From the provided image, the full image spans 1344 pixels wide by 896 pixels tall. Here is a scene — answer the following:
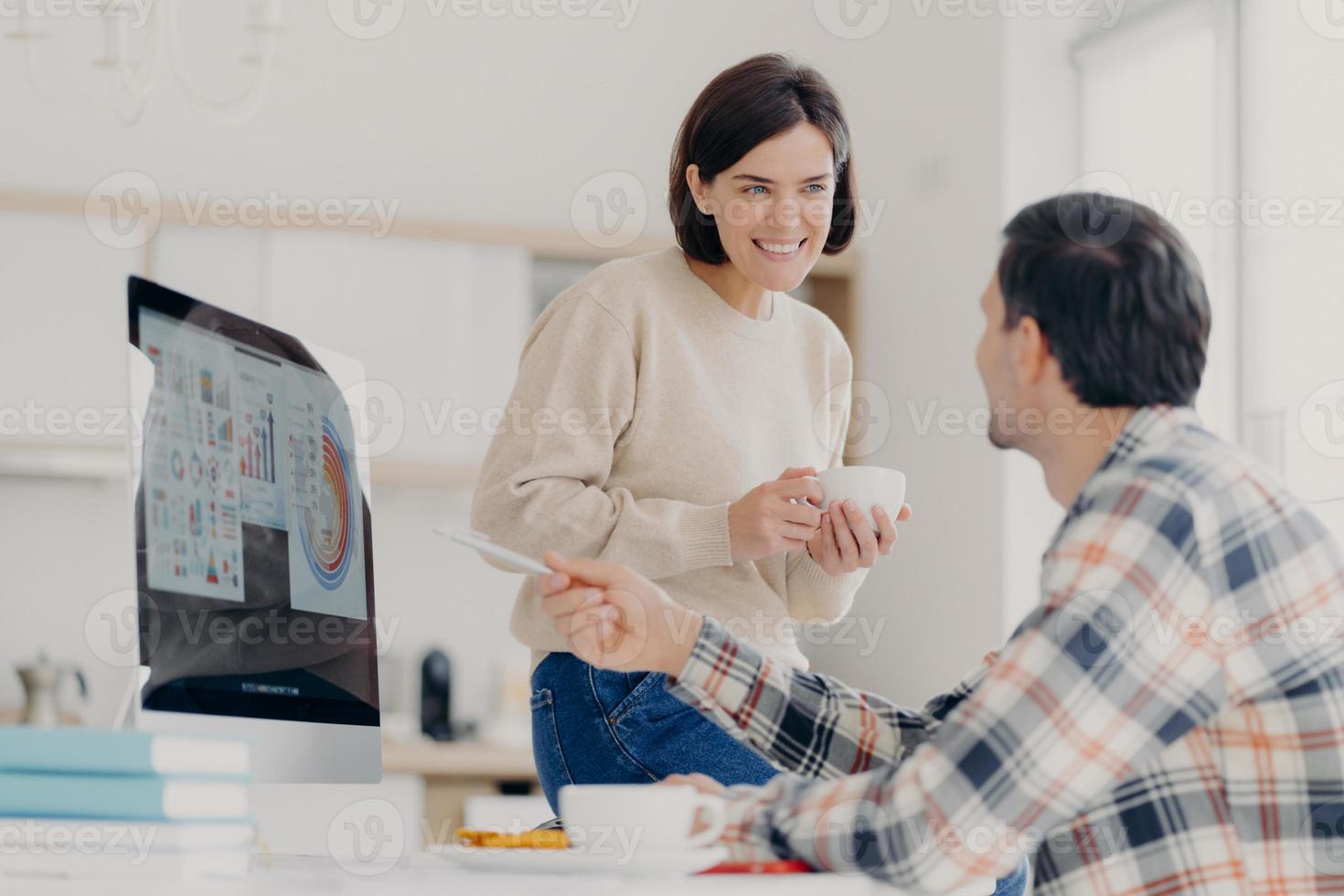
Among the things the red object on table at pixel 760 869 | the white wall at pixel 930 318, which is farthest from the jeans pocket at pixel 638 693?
the white wall at pixel 930 318

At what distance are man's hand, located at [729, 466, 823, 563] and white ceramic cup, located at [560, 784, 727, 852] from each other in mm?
576

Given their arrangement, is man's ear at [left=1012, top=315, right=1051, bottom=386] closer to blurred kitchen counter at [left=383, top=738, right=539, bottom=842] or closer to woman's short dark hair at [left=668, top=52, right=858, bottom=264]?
woman's short dark hair at [left=668, top=52, right=858, bottom=264]

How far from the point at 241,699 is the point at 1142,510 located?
0.71 meters

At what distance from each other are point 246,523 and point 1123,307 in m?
0.70

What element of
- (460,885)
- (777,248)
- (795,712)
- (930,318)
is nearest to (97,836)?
(460,885)

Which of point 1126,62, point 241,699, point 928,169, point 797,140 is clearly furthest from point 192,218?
point 241,699

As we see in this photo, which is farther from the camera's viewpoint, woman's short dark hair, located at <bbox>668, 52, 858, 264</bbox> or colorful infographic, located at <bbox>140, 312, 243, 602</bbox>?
woman's short dark hair, located at <bbox>668, 52, 858, 264</bbox>

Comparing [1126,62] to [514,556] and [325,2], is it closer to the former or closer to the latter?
[325,2]

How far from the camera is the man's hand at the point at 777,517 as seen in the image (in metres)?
1.49

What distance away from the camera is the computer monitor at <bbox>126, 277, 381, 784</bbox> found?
1.11 m

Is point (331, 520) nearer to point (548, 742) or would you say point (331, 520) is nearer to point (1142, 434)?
point (548, 742)

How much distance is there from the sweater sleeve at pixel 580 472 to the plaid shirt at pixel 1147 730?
552 mm

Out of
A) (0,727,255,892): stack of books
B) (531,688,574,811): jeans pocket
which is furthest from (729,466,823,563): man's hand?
(0,727,255,892): stack of books

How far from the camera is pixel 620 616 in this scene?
46.3 inches
